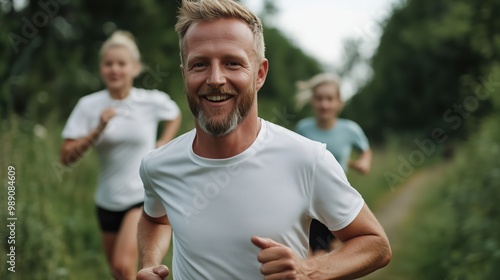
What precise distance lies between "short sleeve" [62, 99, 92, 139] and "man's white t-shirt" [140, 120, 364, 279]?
282 cm

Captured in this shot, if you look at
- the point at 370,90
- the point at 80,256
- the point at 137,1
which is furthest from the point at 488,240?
the point at 370,90

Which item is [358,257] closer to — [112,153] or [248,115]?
[248,115]

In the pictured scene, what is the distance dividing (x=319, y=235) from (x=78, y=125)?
6.94 feet

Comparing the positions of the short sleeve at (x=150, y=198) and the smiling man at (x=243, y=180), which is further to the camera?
the short sleeve at (x=150, y=198)

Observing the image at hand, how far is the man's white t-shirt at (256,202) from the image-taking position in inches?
95.4

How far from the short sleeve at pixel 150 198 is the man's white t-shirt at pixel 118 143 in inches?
96.6

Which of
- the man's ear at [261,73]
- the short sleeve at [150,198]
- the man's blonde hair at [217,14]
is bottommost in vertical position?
the short sleeve at [150,198]

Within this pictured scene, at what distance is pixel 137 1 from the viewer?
16.6 m

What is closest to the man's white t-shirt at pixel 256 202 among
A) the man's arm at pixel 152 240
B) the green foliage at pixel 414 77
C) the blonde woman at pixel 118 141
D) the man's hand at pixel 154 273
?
the man's hand at pixel 154 273

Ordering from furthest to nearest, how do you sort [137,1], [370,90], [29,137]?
[370,90], [137,1], [29,137]

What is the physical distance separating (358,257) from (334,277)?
0.11 m

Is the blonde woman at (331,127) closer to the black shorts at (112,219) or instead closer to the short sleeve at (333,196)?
the black shorts at (112,219)

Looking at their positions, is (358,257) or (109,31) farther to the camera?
(109,31)

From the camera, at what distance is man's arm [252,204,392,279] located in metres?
2.17
